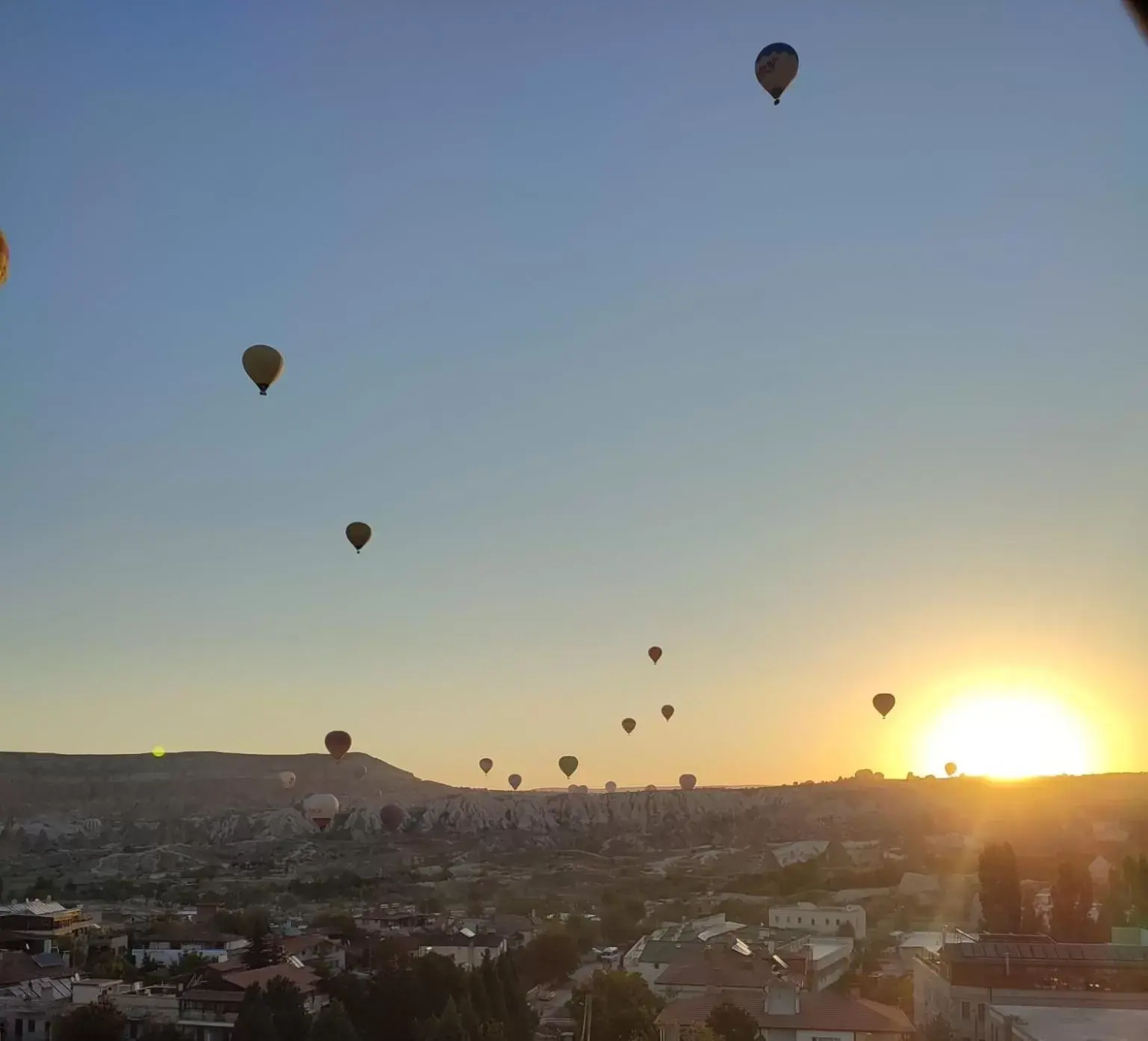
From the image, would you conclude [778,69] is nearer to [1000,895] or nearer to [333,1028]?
[333,1028]

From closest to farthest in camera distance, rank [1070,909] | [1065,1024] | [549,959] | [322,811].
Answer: [1065,1024] → [1070,909] → [549,959] → [322,811]

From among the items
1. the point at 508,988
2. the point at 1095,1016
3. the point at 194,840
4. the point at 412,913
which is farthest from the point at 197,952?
the point at 194,840

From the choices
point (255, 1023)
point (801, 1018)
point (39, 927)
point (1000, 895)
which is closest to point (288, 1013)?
point (255, 1023)

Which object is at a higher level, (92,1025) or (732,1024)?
(732,1024)

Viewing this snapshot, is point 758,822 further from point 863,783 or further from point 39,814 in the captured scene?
point 39,814

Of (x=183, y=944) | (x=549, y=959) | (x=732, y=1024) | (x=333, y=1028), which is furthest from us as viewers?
(x=183, y=944)

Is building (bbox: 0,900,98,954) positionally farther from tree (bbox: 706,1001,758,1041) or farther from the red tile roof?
tree (bbox: 706,1001,758,1041)
